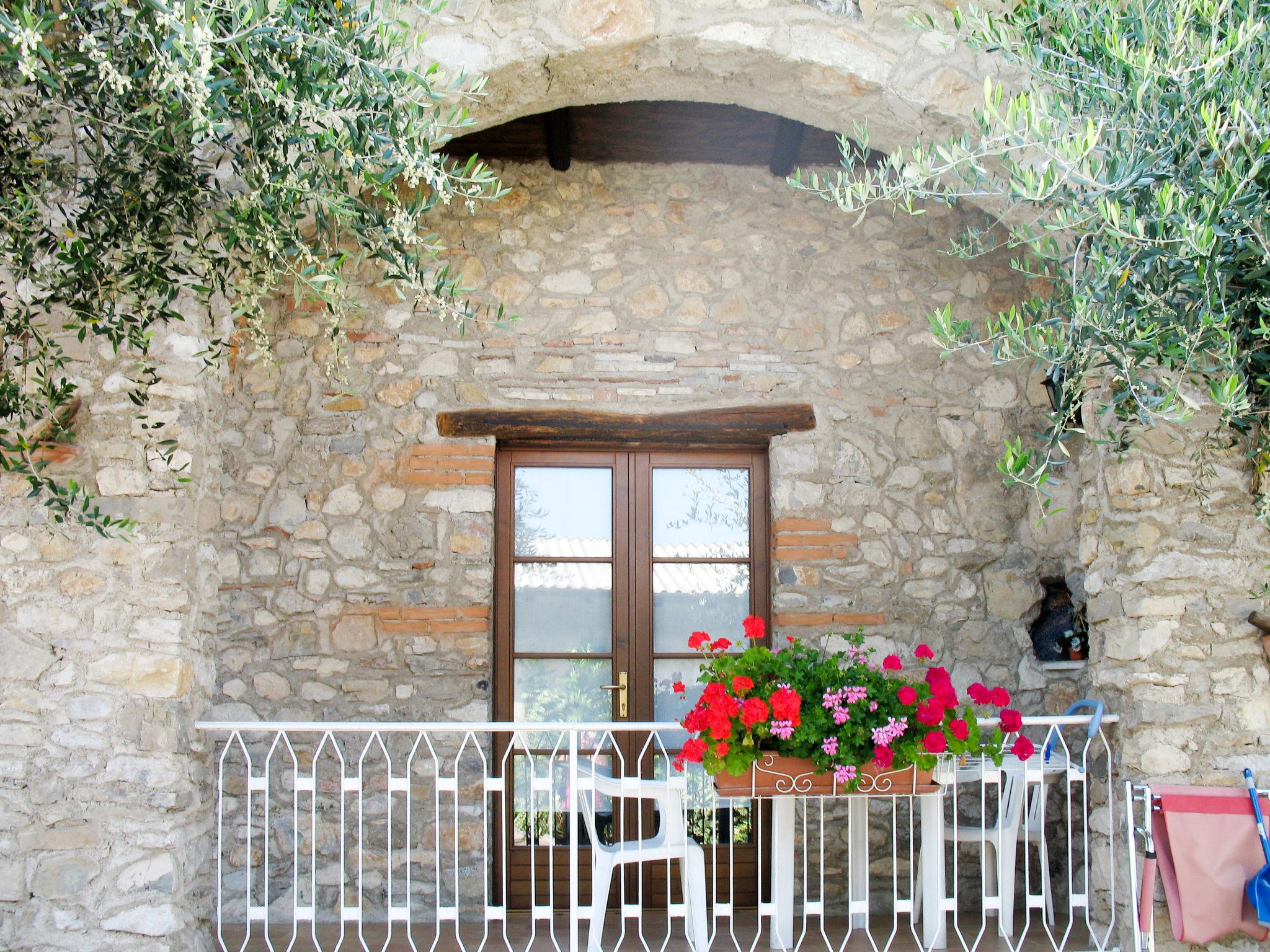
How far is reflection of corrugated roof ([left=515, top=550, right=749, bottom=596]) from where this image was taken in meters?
4.69

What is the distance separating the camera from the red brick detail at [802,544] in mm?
4594

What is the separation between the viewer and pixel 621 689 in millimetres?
4578

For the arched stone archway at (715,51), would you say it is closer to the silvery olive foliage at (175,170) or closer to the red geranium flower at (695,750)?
the silvery olive foliage at (175,170)

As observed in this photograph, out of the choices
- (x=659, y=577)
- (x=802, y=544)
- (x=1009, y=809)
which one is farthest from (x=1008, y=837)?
(x=659, y=577)

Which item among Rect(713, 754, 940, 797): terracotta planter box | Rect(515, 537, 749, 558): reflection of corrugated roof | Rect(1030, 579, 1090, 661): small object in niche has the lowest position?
Rect(713, 754, 940, 797): terracotta planter box

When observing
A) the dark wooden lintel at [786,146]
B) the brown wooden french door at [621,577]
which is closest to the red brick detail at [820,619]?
the brown wooden french door at [621,577]

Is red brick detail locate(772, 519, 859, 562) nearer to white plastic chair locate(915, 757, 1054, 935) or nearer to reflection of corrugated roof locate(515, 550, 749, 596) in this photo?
reflection of corrugated roof locate(515, 550, 749, 596)

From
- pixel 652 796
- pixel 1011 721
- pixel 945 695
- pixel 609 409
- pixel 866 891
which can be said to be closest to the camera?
pixel 945 695

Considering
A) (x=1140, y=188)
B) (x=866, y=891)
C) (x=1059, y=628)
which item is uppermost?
(x=1140, y=188)

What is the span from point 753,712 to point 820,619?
1382mm

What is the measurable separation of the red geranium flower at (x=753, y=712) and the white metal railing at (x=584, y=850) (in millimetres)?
593

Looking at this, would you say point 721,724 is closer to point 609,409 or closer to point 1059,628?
point 609,409

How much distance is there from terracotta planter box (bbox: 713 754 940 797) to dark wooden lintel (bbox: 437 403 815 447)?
1.69 m

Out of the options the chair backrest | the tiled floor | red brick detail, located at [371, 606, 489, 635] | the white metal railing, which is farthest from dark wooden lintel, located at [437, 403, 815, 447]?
the tiled floor
